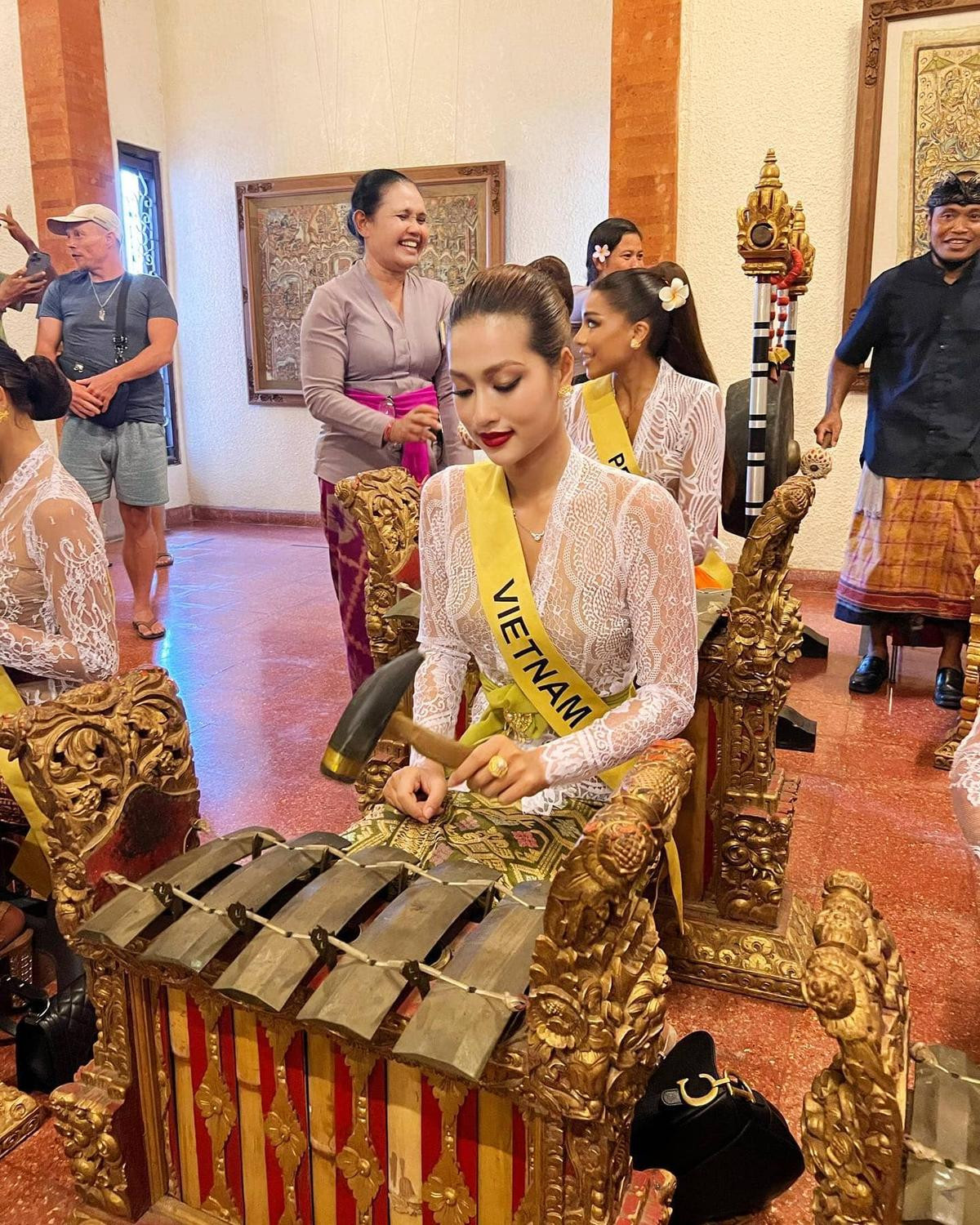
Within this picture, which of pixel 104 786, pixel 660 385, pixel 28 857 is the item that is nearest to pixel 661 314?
pixel 660 385

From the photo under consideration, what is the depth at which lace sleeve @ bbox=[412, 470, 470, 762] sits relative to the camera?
5.62 ft

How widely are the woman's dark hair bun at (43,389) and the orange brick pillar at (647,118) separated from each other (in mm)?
3823

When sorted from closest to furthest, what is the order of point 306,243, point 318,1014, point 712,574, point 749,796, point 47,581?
point 318,1014 < point 47,581 < point 749,796 < point 712,574 < point 306,243

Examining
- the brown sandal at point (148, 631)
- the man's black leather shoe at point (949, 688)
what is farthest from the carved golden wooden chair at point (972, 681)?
the brown sandal at point (148, 631)

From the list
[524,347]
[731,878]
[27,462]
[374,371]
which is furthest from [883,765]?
[27,462]

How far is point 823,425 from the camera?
159 inches

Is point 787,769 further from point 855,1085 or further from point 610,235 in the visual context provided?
point 855,1085

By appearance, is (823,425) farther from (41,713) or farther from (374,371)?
(41,713)

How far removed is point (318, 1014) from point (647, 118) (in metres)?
5.01

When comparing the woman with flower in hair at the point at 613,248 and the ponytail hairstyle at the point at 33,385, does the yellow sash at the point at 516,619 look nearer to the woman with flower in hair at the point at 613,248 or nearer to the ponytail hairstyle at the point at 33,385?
the ponytail hairstyle at the point at 33,385

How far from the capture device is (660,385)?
8.74 feet

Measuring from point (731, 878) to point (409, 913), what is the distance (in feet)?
3.82

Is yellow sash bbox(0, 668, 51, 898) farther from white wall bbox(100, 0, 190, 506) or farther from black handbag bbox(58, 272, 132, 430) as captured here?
white wall bbox(100, 0, 190, 506)

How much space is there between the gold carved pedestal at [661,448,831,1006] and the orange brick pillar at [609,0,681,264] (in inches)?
135
